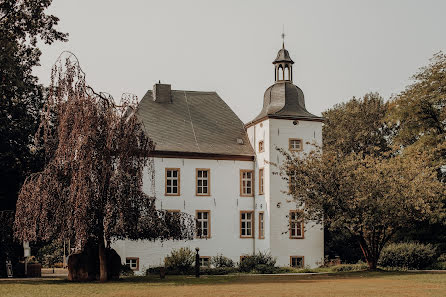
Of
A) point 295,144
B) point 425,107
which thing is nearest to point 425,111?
point 425,107

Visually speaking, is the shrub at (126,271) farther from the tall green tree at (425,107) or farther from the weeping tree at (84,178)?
the tall green tree at (425,107)

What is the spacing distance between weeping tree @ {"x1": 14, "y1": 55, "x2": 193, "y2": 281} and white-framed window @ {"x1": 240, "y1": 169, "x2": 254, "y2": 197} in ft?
40.1

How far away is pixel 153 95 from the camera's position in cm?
3381

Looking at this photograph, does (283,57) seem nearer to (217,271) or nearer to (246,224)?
(246,224)

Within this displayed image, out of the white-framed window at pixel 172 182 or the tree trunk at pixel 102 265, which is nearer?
the tree trunk at pixel 102 265

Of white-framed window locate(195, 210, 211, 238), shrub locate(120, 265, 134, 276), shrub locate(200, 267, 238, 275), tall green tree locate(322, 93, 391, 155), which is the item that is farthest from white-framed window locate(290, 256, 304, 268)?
tall green tree locate(322, 93, 391, 155)

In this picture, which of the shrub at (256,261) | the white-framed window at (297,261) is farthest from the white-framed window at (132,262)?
the white-framed window at (297,261)

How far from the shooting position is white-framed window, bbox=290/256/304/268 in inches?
1206

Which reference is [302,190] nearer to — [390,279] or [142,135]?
[390,279]

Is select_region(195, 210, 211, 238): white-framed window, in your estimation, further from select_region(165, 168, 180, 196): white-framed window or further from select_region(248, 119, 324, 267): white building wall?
select_region(248, 119, 324, 267): white building wall

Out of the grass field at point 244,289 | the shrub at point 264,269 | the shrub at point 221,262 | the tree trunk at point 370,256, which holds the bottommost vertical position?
the shrub at point 264,269

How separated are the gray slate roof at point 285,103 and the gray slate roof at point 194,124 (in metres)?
1.63

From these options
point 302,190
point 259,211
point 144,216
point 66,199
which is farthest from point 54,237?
point 259,211

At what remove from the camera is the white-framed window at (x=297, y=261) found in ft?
100
